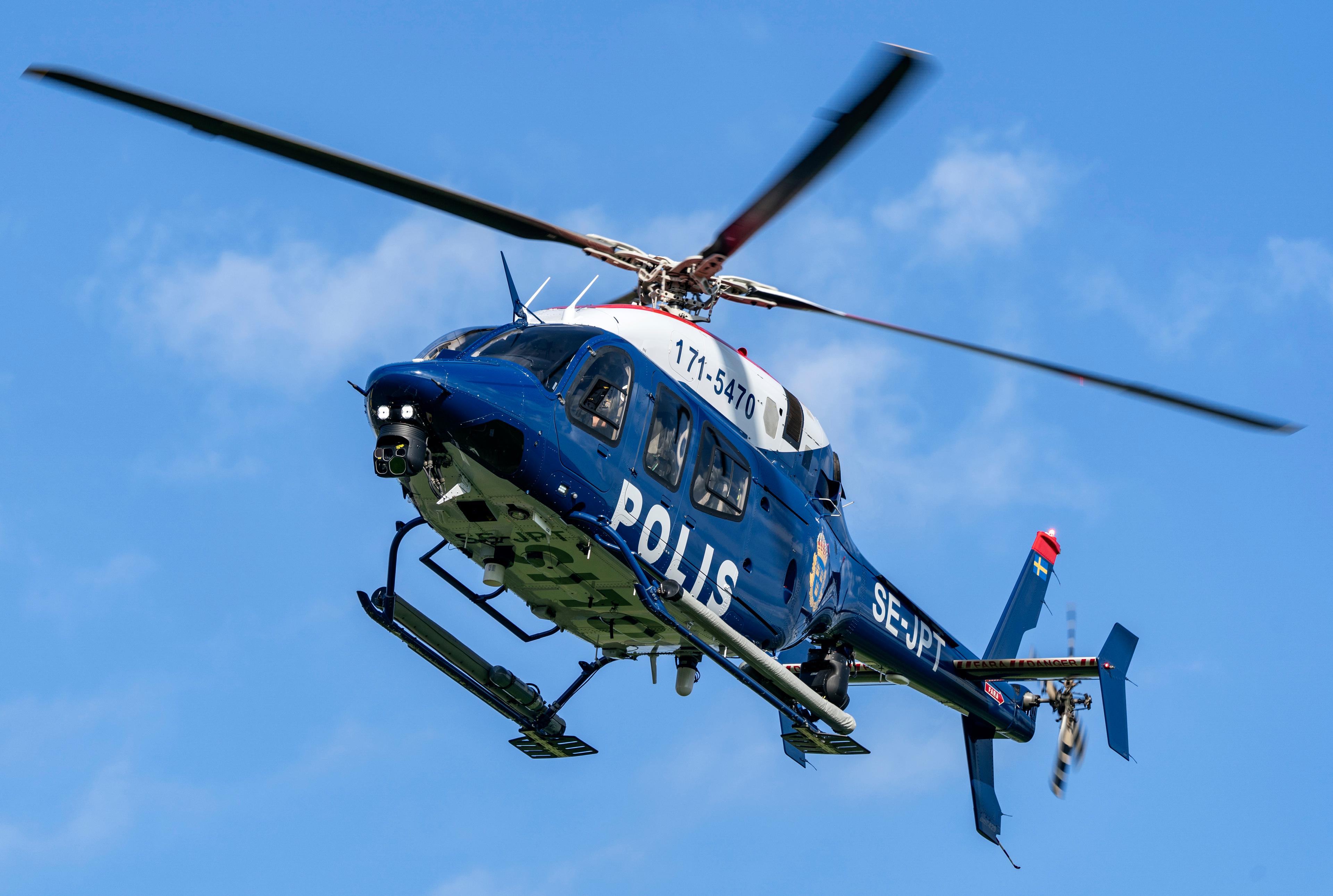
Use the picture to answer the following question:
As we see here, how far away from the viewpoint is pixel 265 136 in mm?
13930

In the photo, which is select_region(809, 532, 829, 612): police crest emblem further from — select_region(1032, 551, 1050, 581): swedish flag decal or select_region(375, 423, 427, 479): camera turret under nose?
select_region(1032, 551, 1050, 581): swedish flag decal

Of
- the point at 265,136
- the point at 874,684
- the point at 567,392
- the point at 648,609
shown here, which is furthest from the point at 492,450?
the point at 874,684

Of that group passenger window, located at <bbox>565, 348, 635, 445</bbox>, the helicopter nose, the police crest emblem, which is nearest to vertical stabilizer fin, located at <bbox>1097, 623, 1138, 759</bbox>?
the police crest emblem

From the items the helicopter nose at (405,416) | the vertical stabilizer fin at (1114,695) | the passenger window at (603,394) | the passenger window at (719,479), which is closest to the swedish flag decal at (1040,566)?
the vertical stabilizer fin at (1114,695)

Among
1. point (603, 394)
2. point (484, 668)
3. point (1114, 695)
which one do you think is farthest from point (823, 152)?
point (1114, 695)

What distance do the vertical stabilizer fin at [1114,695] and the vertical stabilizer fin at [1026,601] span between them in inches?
76.1

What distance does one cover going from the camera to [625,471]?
1518 centimetres

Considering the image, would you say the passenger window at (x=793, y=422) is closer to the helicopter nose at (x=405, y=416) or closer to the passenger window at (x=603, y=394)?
the passenger window at (x=603, y=394)

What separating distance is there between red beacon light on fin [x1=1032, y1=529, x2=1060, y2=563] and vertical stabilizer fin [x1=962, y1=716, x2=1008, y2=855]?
12.5 feet

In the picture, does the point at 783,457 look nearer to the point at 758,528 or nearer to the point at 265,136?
the point at 758,528

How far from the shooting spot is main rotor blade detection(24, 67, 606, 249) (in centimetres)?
1318

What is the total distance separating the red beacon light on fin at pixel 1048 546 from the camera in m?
25.6

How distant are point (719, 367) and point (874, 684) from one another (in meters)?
6.70

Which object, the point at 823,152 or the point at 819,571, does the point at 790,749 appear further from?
the point at 823,152
